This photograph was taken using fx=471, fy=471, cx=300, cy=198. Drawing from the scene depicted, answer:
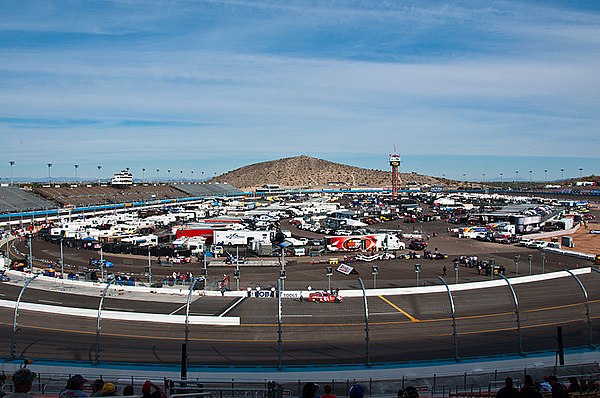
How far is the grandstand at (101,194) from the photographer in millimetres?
82625

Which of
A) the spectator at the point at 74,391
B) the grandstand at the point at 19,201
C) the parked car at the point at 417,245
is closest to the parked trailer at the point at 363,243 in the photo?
the parked car at the point at 417,245

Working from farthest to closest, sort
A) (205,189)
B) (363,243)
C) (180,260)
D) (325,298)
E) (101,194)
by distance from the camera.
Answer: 1. (205,189)
2. (101,194)
3. (363,243)
4. (180,260)
5. (325,298)

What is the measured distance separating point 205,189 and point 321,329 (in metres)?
110

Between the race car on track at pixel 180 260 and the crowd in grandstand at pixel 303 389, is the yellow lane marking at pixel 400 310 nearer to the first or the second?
the crowd in grandstand at pixel 303 389

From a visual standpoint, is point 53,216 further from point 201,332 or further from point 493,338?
point 493,338

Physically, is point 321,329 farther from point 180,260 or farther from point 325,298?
point 180,260

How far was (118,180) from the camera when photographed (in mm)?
109500

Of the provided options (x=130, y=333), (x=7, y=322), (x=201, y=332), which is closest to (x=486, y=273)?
(x=201, y=332)

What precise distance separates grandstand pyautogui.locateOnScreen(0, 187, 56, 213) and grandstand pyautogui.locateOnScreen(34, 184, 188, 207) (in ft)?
9.74

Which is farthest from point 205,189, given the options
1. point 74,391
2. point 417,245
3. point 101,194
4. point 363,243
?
point 74,391

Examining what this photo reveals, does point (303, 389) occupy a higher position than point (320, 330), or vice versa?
point (303, 389)

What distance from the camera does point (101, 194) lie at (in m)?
94.6

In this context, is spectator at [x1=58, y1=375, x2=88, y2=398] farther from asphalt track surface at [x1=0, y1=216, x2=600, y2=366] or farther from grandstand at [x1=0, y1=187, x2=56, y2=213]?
grandstand at [x1=0, y1=187, x2=56, y2=213]

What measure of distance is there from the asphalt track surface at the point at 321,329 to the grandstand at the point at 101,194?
6327 cm
